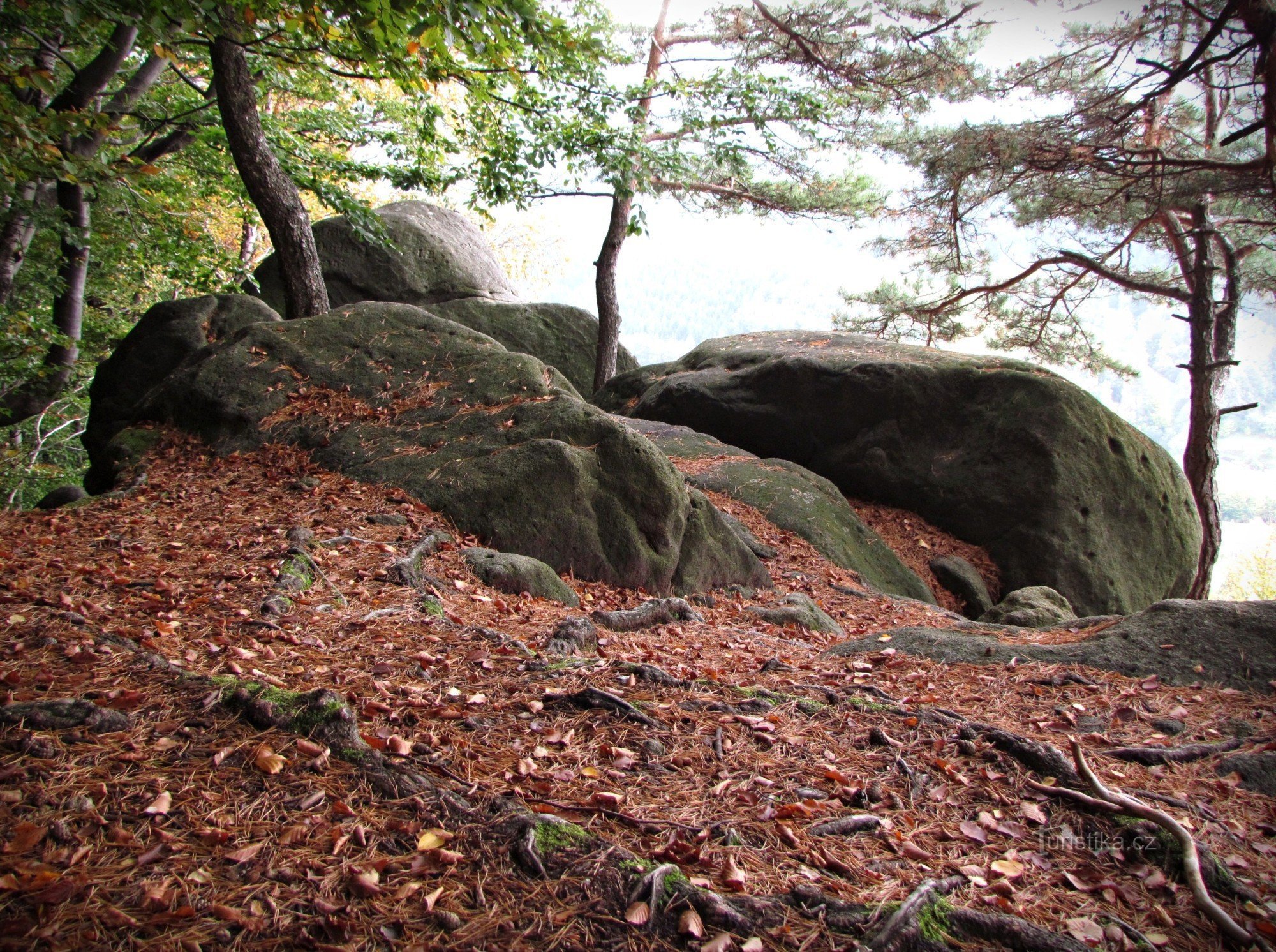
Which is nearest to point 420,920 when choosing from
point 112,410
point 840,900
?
point 840,900

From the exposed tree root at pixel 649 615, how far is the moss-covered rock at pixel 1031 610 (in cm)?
332

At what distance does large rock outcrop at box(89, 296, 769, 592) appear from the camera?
5.42 metres

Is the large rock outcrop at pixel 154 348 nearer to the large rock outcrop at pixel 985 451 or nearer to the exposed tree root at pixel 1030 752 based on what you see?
the large rock outcrop at pixel 985 451

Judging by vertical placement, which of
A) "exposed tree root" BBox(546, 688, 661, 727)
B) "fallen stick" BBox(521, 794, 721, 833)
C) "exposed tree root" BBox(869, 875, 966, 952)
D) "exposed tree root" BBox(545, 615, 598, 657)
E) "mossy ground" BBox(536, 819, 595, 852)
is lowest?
"exposed tree root" BBox(545, 615, 598, 657)

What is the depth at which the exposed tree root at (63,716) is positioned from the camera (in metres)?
2.16

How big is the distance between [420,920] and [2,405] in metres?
12.7

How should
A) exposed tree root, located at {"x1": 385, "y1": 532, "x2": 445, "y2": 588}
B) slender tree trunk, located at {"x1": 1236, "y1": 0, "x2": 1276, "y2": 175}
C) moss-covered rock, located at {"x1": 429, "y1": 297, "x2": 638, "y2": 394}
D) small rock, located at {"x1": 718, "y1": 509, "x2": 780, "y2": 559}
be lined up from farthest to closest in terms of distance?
moss-covered rock, located at {"x1": 429, "y1": 297, "x2": 638, "y2": 394} < small rock, located at {"x1": 718, "y1": 509, "x2": 780, "y2": 559} < slender tree trunk, located at {"x1": 1236, "y1": 0, "x2": 1276, "y2": 175} < exposed tree root, located at {"x1": 385, "y1": 532, "x2": 445, "y2": 588}

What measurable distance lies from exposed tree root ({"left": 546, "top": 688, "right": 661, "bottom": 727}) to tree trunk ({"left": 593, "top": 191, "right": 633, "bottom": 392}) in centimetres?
1066

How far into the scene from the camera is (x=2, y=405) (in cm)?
1071

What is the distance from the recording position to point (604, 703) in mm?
2818

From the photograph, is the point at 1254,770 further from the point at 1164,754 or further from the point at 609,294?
the point at 609,294

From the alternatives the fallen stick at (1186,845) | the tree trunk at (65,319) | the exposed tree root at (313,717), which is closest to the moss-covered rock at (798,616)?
the fallen stick at (1186,845)

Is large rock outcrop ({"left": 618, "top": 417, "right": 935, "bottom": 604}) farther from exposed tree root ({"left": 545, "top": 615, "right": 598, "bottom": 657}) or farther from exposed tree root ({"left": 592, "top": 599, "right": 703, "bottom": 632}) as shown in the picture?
exposed tree root ({"left": 545, "top": 615, "right": 598, "bottom": 657})

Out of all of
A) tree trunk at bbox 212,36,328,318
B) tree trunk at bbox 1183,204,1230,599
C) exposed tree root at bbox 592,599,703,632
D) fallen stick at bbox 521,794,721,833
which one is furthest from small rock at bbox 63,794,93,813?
tree trunk at bbox 1183,204,1230,599
